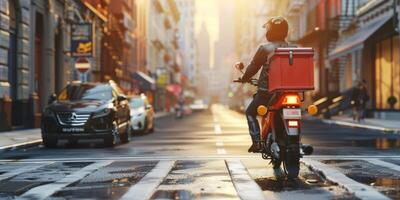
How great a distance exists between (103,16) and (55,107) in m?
25.1

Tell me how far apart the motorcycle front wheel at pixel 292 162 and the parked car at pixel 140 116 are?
14620 mm

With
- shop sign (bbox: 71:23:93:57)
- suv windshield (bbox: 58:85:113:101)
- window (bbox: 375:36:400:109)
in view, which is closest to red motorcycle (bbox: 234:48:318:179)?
suv windshield (bbox: 58:85:113:101)

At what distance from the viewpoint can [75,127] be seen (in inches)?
569

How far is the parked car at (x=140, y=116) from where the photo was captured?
22047 mm

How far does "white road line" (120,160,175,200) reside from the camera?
637cm

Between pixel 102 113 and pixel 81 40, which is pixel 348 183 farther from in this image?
pixel 81 40

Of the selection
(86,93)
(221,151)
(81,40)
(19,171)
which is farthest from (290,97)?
(81,40)

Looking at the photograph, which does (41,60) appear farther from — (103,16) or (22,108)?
(103,16)

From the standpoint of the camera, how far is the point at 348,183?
6996 mm

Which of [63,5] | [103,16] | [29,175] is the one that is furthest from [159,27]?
[29,175]

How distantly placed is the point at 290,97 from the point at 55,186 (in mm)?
2928

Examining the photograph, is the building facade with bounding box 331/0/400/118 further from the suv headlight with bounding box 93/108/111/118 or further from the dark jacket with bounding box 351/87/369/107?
the suv headlight with bounding box 93/108/111/118

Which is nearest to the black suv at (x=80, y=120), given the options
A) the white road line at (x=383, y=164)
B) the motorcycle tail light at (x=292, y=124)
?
the white road line at (x=383, y=164)

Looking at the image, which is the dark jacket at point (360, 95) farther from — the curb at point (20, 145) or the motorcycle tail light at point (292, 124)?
the motorcycle tail light at point (292, 124)
